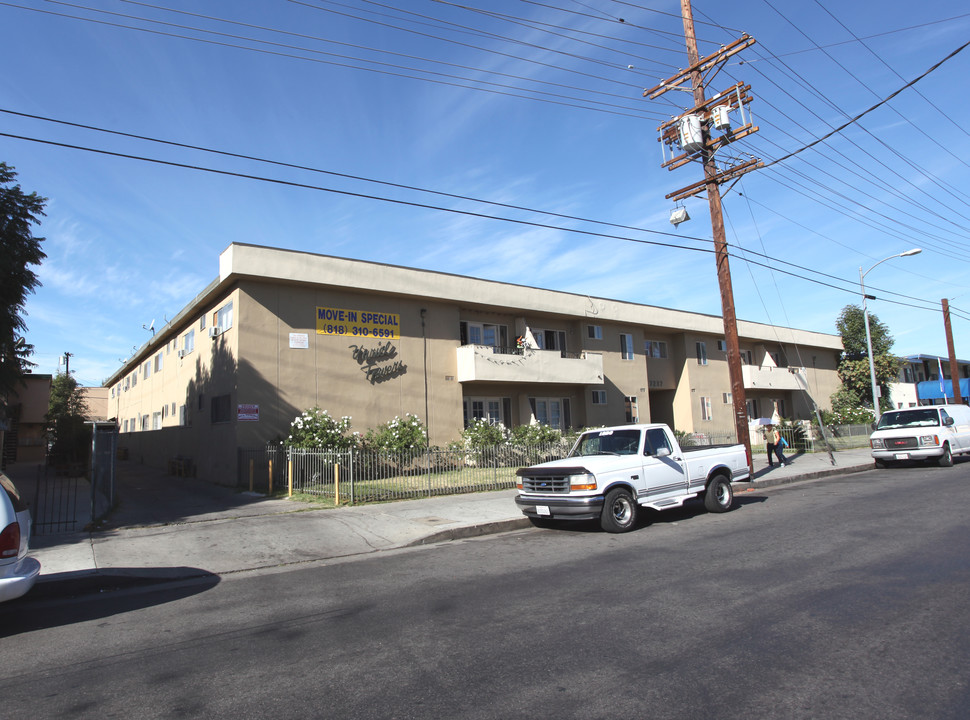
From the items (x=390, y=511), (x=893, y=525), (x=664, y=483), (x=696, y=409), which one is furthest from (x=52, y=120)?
(x=696, y=409)

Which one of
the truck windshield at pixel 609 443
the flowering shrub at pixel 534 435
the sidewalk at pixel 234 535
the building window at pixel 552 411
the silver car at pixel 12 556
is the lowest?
the sidewalk at pixel 234 535

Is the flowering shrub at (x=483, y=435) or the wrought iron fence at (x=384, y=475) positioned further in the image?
the flowering shrub at (x=483, y=435)

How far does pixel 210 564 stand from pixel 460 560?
3.63 meters

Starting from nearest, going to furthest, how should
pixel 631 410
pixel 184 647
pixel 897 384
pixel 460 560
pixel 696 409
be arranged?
pixel 184 647, pixel 460 560, pixel 631 410, pixel 696 409, pixel 897 384

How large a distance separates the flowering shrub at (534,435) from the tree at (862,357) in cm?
2971

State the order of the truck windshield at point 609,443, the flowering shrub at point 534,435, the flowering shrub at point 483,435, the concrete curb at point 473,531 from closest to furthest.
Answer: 1. the concrete curb at point 473,531
2. the truck windshield at point 609,443
3. the flowering shrub at point 483,435
4. the flowering shrub at point 534,435

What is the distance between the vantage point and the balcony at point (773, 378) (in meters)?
35.2

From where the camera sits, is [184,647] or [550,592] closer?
[184,647]

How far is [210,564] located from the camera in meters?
8.79

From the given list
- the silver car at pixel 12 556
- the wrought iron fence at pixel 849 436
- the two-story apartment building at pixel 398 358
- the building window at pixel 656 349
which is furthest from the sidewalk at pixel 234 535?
the wrought iron fence at pixel 849 436

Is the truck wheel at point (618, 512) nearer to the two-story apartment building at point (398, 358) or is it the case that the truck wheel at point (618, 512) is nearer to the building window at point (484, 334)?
the two-story apartment building at point (398, 358)

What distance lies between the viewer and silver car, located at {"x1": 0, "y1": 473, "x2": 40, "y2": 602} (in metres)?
5.40

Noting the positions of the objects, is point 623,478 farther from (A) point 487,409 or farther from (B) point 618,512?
(A) point 487,409

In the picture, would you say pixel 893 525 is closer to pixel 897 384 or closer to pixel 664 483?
pixel 664 483
